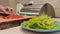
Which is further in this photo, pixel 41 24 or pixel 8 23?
pixel 8 23

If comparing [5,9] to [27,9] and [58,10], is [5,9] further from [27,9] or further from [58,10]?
[58,10]

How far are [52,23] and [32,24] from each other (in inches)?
3.4

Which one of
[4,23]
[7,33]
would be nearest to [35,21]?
[7,33]

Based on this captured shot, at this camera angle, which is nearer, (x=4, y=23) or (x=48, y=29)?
(x=48, y=29)

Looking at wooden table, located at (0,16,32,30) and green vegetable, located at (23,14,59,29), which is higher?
green vegetable, located at (23,14,59,29)

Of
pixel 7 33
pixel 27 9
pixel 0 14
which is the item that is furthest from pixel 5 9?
pixel 7 33

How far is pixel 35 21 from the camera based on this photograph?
23.2 inches

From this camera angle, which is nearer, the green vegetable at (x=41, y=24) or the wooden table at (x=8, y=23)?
the green vegetable at (x=41, y=24)

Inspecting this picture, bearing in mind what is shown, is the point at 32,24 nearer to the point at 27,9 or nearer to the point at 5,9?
the point at 5,9

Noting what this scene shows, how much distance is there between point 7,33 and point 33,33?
0.11 metres

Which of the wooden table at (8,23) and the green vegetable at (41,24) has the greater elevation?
the green vegetable at (41,24)

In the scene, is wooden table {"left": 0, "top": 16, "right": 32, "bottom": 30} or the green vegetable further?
wooden table {"left": 0, "top": 16, "right": 32, "bottom": 30}

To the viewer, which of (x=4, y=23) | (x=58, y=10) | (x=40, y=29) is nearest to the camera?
(x=40, y=29)

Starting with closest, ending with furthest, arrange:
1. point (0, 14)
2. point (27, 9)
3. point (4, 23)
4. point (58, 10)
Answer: point (4, 23), point (0, 14), point (58, 10), point (27, 9)
